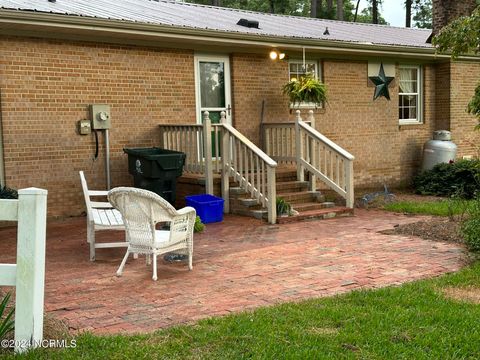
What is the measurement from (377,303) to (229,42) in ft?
23.9

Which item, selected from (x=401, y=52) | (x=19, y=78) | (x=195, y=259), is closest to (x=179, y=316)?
(x=195, y=259)

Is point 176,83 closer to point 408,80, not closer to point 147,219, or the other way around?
point 147,219

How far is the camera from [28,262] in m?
3.99

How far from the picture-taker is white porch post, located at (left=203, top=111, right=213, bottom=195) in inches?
403

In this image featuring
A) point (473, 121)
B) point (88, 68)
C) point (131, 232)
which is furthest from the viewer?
point (473, 121)

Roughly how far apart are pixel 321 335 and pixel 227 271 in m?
2.33

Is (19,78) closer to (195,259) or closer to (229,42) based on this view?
(229,42)

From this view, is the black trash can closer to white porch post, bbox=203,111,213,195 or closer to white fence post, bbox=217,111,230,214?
white porch post, bbox=203,111,213,195

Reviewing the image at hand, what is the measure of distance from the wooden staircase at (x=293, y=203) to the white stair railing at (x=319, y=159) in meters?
0.21

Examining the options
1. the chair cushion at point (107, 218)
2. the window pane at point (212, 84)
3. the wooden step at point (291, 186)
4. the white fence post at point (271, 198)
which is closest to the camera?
the chair cushion at point (107, 218)

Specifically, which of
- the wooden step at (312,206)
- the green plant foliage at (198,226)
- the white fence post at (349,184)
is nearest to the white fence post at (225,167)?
the wooden step at (312,206)

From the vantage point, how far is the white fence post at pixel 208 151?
33.6ft

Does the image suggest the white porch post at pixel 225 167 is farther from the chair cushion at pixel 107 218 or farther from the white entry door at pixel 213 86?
the chair cushion at pixel 107 218

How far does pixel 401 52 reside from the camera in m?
14.4
